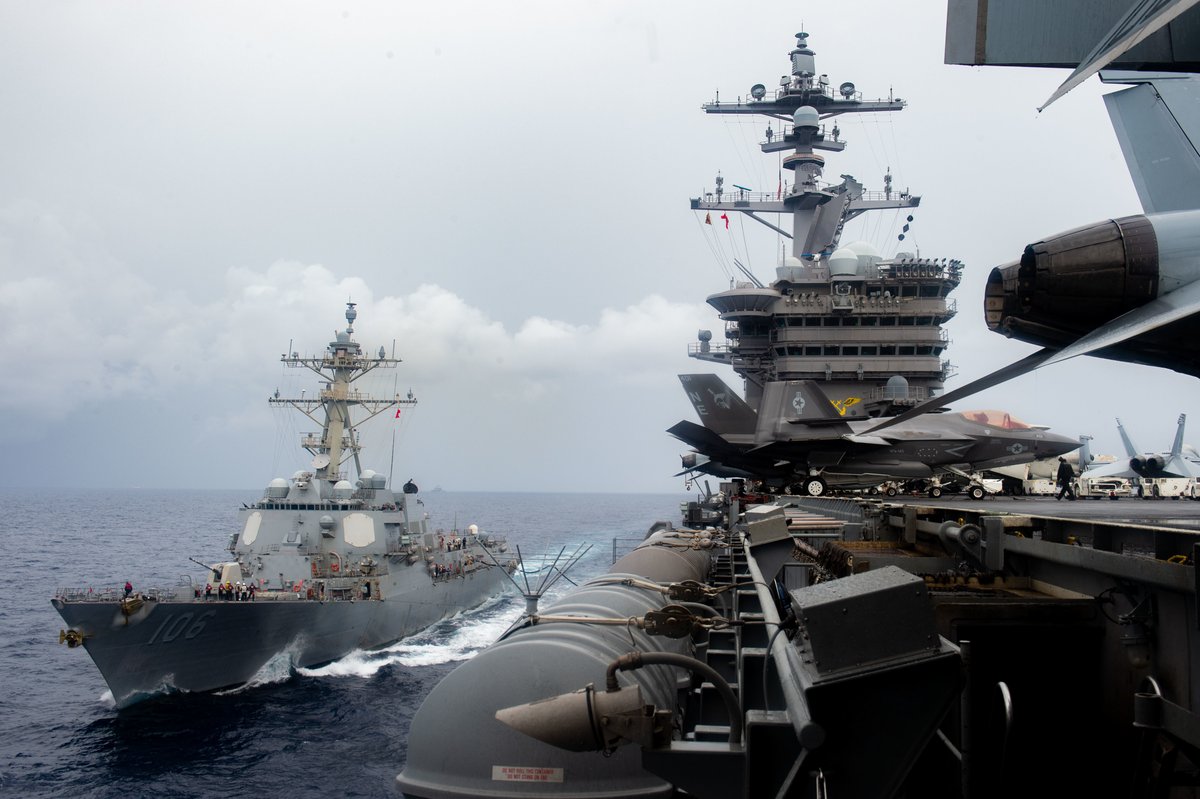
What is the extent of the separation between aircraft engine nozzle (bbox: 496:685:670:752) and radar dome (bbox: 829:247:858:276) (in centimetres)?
3329

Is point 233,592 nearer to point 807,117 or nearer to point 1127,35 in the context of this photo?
point 1127,35

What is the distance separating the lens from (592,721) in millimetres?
3865

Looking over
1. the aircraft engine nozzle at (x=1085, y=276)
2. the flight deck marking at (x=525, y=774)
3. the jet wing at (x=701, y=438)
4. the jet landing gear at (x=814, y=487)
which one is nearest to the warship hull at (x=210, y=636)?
the jet wing at (x=701, y=438)

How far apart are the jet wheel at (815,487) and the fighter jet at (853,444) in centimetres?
3

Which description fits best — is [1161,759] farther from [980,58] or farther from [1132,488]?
[1132,488]

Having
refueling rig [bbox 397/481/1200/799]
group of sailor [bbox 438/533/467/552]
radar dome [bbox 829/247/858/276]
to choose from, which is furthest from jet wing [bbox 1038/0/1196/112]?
group of sailor [bbox 438/533/467/552]

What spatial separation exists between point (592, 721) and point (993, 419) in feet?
101

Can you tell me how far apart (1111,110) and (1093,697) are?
7.33m

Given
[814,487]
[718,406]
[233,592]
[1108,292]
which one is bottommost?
[233,592]

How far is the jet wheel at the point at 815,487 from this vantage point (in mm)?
28406

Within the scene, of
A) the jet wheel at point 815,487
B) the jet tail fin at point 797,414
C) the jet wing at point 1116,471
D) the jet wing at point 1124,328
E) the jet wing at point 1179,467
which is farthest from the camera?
the jet wing at point 1179,467

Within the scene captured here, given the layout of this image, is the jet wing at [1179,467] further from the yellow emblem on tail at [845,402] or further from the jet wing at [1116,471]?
→ the yellow emblem on tail at [845,402]

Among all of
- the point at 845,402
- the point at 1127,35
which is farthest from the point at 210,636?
the point at 1127,35

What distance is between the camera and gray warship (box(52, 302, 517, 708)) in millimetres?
24641
